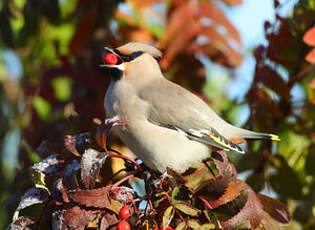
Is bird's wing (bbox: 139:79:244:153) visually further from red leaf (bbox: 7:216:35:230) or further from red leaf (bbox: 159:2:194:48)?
red leaf (bbox: 7:216:35:230)

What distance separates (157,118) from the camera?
296 cm

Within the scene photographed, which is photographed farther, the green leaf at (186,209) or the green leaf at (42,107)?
the green leaf at (42,107)

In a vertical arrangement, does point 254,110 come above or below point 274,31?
below

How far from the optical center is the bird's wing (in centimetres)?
296

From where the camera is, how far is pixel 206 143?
2.88 meters

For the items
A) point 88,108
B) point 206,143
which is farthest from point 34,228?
point 88,108

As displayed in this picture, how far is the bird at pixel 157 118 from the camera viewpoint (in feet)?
9.36

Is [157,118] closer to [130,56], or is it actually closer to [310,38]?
[130,56]

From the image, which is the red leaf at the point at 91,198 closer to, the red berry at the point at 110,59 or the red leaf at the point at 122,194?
the red leaf at the point at 122,194

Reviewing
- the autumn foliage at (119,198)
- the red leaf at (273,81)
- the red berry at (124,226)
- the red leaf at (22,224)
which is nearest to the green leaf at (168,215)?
the autumn foliage at (119,198)

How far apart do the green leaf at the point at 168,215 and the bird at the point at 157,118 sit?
606 mm

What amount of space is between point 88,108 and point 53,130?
0.76ft

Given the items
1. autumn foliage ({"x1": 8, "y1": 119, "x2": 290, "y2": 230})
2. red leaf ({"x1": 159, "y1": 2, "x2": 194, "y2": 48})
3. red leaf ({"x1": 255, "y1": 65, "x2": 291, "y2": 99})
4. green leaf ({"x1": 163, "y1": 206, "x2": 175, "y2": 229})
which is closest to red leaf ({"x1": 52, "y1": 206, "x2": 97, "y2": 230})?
autumn foliage ({"x1": 8, "y1": 119, "x2": 290, "y2": 230})

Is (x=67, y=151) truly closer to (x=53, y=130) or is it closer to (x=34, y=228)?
(x=34, y=228)
